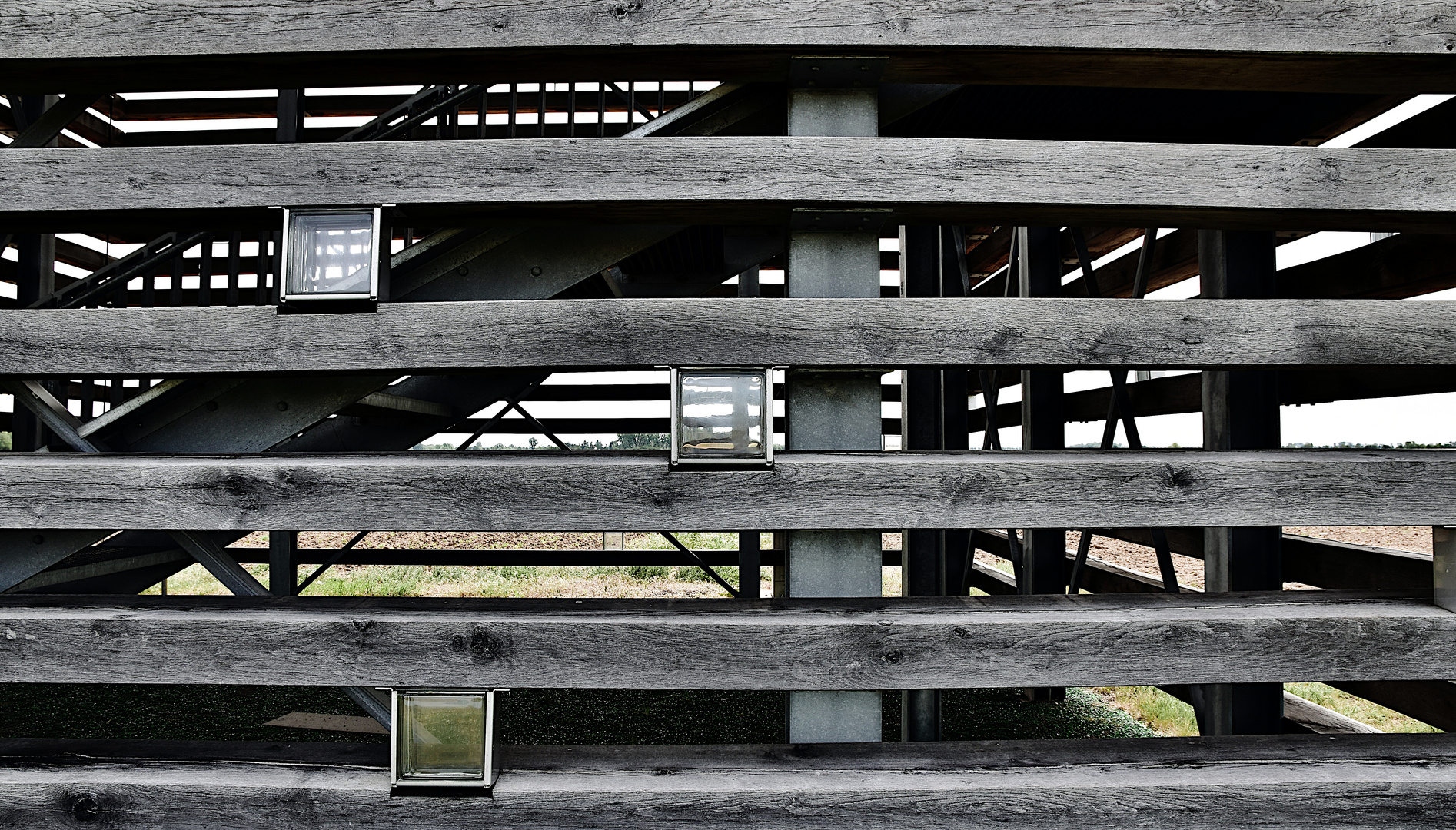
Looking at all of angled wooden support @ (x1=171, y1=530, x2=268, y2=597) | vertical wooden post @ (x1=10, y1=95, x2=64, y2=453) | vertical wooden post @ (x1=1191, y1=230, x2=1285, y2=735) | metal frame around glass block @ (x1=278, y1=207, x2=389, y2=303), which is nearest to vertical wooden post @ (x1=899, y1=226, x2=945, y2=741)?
vertical wooden post @ (x1=1191, y1=230, x2=1285, y2=735)

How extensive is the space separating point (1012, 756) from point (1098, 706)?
3015mm

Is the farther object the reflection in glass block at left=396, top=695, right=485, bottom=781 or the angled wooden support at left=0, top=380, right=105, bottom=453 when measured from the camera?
the angled wooden support at left=0, top=380, right=105, bottom=453

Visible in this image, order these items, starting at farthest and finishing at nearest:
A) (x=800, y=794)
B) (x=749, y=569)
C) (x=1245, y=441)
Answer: (x=749, y=569), (x=1245, y=441), (x=800, y=794)

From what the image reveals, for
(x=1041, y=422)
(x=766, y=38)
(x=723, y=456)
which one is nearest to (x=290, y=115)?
(x=766, y=38)

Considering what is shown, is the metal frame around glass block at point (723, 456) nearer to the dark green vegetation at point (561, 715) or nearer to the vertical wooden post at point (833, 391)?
the vertical wooden post at point (833, 391)

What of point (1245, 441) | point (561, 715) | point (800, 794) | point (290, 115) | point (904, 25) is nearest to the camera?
point (800, 794)

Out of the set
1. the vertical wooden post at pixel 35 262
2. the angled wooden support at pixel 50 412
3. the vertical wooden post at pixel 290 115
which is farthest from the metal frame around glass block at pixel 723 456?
the vertical wooden post at pixel 35 262

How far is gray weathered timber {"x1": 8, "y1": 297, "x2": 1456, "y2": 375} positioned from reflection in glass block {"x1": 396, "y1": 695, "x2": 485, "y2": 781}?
888mm

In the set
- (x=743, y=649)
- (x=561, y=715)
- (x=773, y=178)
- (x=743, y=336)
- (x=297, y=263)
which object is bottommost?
(x=561, y=715)

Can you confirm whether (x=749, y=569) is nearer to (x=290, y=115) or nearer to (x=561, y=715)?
(x=561, y=715)

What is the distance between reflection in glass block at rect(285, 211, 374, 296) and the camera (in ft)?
6.68

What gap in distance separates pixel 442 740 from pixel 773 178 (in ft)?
5.63

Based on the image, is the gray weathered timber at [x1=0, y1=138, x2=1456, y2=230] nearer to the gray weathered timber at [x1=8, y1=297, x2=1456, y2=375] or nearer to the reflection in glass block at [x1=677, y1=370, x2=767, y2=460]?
the gray weathered timber at [x1=8, y1=297, x2=1456, y2=375]

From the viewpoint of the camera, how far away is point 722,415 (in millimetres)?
1988
